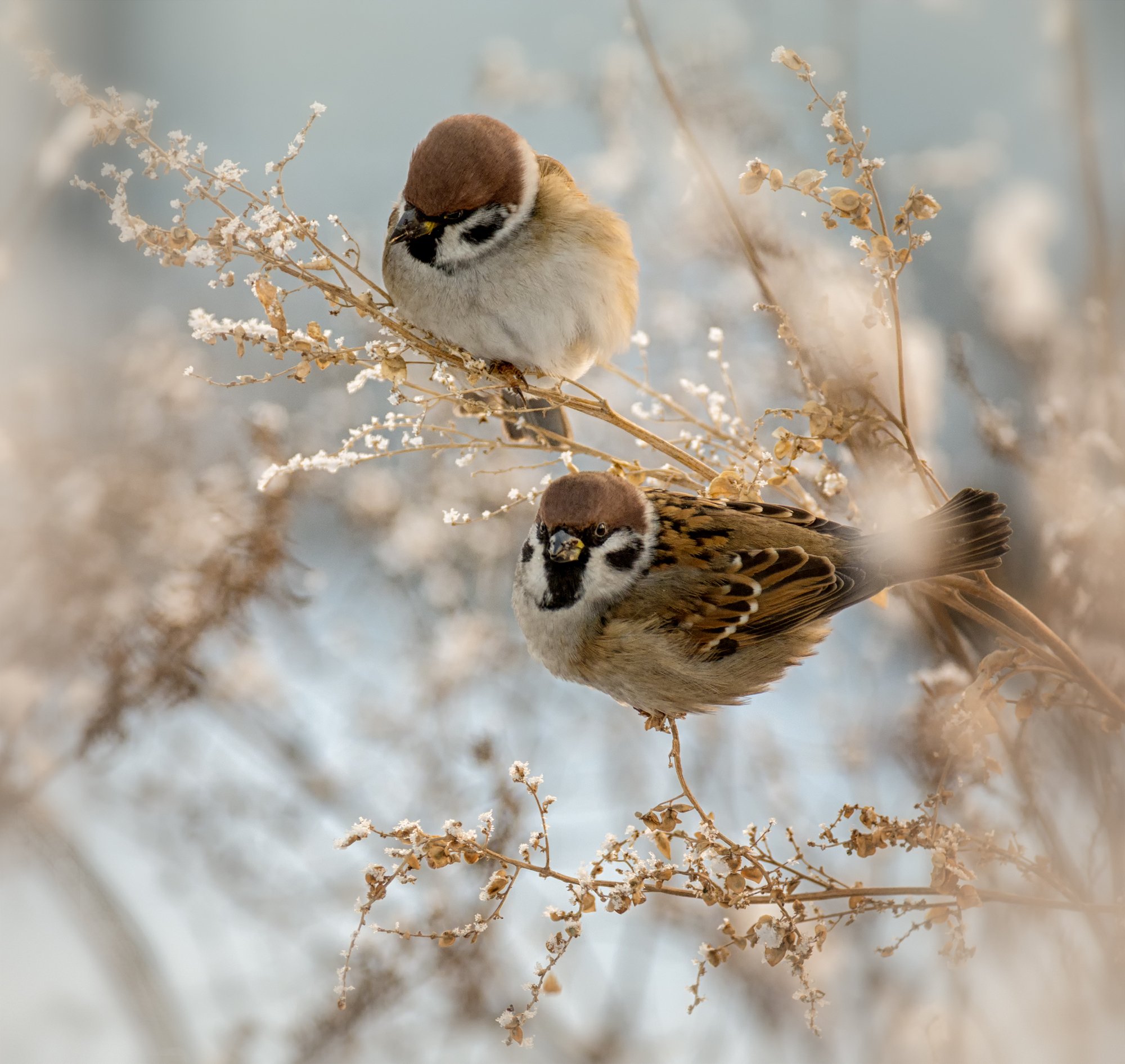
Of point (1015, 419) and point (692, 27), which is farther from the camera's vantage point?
point (692, 27)

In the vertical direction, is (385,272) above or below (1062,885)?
above

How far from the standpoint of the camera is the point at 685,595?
1.42 meters

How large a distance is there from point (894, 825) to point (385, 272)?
124cm

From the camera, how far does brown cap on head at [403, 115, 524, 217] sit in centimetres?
139

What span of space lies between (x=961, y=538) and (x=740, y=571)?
0.32m

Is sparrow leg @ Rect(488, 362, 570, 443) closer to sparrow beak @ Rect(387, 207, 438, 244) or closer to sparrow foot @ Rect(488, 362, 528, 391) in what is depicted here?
sparrow foot @ Rect(488, 362, 528, 391)

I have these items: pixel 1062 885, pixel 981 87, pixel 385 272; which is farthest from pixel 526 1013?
pixel 981 87

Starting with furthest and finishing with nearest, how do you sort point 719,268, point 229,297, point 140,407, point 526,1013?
point 229,297
point 140,407
point 719,268
point 526,1013

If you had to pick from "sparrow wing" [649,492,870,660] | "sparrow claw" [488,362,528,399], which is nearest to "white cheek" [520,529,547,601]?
"sparrow wing" [649,492,870,660]

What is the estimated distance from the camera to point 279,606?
2.49m

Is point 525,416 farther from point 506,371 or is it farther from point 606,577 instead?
point 606,577

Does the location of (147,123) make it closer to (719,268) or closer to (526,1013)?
(526,1013)

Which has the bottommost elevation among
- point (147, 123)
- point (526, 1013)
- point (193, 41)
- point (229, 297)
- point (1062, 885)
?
point (526, 1013)

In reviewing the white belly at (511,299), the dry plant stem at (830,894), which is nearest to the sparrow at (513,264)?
the white belly at (511,299)
